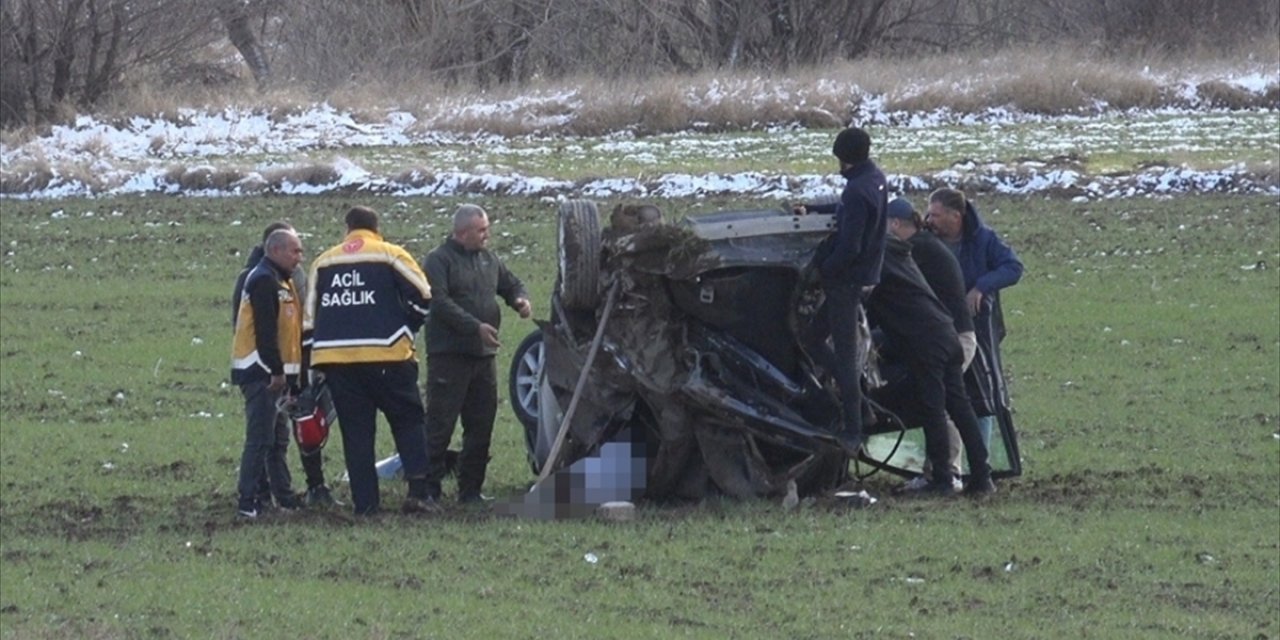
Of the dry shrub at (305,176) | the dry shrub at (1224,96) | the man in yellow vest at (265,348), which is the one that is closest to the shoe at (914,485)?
the man in yellow vest at (265,348)

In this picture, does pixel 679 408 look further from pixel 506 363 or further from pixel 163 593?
pixel 506 363

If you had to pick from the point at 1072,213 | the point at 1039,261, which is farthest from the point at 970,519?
the point at 1072,213

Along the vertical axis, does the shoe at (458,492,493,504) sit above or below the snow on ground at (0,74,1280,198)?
above

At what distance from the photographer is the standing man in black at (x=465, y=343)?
1170cm

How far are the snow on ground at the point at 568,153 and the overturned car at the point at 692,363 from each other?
49.5 feet

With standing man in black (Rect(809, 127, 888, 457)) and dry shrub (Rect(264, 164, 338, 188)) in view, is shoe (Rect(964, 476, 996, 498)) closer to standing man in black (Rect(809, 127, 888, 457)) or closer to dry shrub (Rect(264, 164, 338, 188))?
standing man in black (Rect(809, 127, 888, 457))

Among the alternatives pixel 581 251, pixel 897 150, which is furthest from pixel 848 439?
pixel 897 150

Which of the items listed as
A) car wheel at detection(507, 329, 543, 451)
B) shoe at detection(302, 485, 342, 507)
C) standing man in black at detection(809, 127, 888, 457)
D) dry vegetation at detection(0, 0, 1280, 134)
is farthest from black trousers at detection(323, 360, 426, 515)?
dry vegetation at detection(0, 0, 1280, 134)

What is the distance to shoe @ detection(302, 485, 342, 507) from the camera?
39.4ft

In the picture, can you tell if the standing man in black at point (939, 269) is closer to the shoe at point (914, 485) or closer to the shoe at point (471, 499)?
the shoe at point (914, 485)

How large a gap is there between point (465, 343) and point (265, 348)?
3.66 feet

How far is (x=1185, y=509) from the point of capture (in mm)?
11422

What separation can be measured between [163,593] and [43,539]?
1.88 metres

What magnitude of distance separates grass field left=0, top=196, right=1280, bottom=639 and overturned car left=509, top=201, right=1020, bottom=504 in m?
0.30
